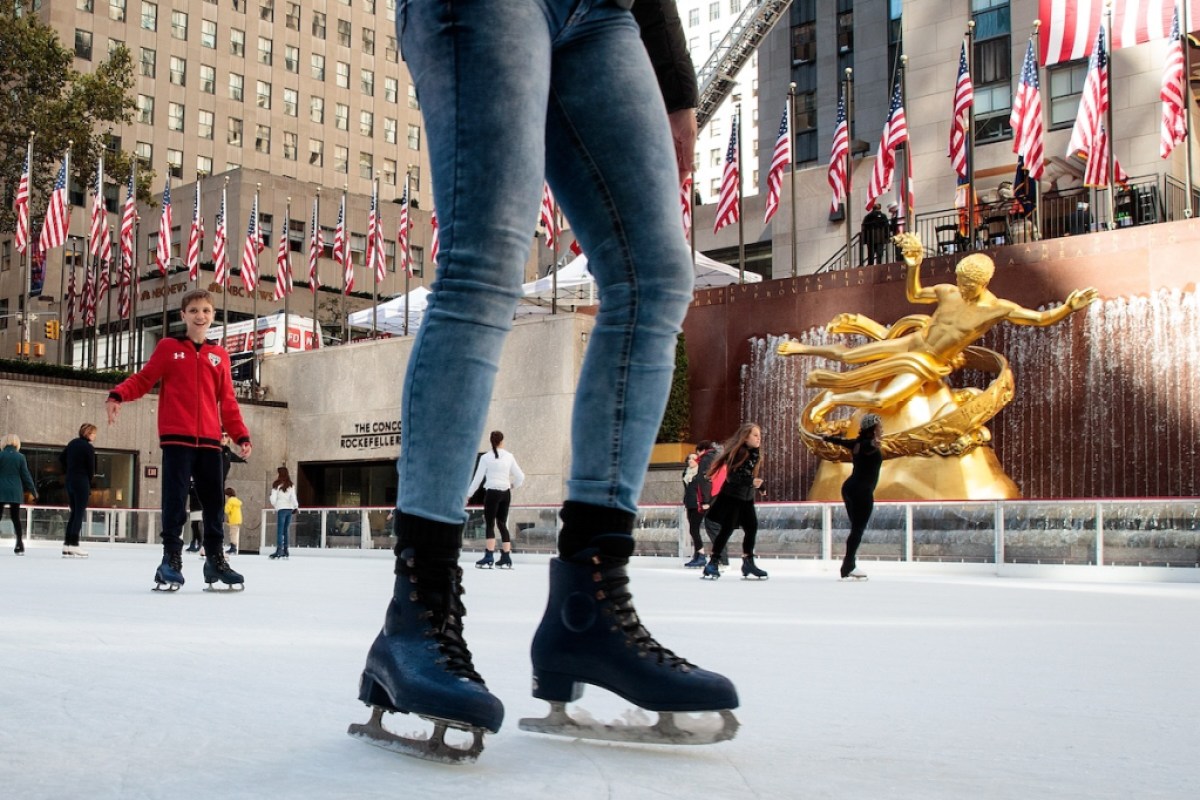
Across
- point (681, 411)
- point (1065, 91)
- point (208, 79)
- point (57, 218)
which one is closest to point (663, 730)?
point (681, 411)

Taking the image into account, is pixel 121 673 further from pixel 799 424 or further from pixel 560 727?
pixel 799 424

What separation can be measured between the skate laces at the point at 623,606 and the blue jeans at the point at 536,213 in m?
0.11

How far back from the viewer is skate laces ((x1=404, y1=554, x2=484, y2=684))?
6.33ft

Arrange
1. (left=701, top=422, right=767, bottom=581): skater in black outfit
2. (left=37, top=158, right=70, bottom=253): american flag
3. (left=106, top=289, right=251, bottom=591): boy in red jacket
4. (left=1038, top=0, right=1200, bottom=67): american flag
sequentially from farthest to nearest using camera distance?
(left=37, top=158, right=70, bottom=253): american flag
(left=1038, top=0, right=1200, bottom=67): american flag
(left=701, top=422, right=767, bottom=581): skater in black outfit
(left=106, top=289, right=251, bottom=591): boy in red jacket

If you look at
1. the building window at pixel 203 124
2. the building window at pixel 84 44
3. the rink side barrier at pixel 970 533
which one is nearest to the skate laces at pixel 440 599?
the rink side barrier at pixel 970 533

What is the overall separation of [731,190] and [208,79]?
51793mm

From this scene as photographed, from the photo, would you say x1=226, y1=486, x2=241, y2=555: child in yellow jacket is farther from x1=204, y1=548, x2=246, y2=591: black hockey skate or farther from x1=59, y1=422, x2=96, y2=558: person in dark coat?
x1=204, y1=548, x2=246, y2=591: black hockey skate

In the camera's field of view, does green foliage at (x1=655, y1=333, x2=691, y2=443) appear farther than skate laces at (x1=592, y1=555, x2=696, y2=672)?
Yes

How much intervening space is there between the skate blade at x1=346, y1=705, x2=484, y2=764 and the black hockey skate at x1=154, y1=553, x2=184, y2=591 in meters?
5.26

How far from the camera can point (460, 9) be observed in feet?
6.86

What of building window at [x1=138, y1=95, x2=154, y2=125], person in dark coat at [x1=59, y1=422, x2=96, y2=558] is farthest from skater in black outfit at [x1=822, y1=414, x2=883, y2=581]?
building window at [x1=138, y1=95, x2=154, y2=125]

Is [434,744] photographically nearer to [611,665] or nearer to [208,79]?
[611,665]

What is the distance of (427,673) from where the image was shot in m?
1.84

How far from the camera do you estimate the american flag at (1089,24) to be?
2234 centimetres
